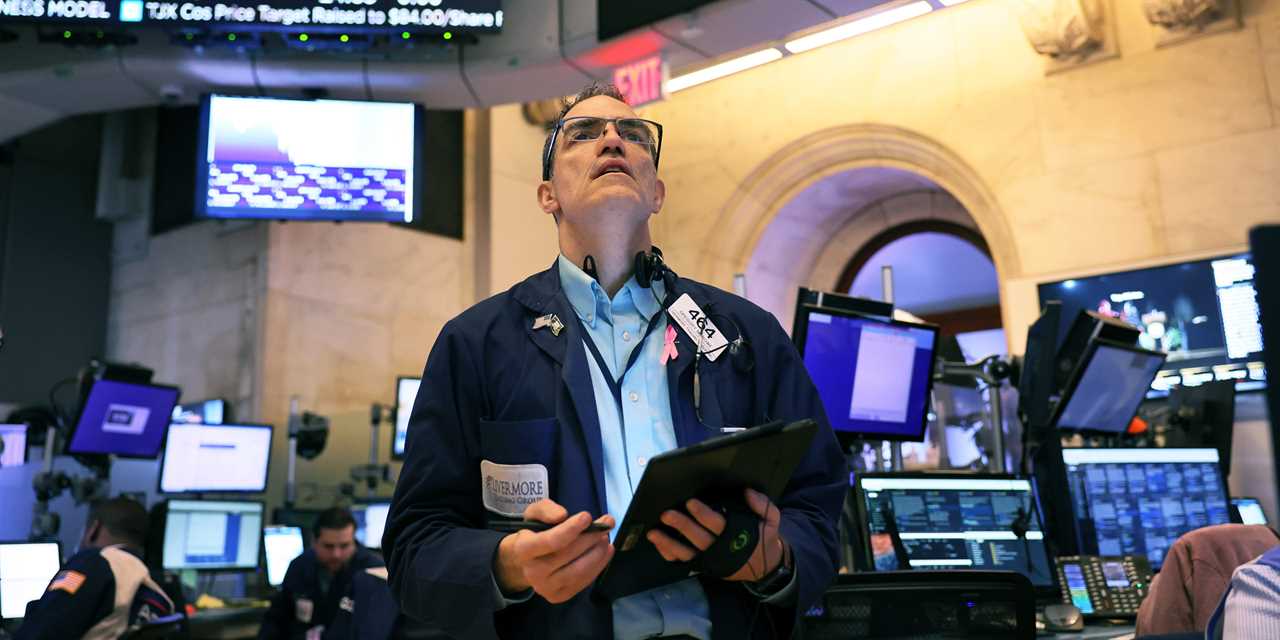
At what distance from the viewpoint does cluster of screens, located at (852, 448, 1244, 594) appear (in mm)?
2803

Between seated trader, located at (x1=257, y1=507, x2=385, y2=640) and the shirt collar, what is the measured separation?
3800 millimetres

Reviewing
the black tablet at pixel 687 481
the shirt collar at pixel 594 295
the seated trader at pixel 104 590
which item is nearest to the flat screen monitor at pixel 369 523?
the seated trader at pixel 104 590

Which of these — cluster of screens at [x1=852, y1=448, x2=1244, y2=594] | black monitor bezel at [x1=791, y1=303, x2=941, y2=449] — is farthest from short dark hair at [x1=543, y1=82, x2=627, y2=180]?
cluster of screens at [x1=852, y1=448, x2=1244, y2=594]

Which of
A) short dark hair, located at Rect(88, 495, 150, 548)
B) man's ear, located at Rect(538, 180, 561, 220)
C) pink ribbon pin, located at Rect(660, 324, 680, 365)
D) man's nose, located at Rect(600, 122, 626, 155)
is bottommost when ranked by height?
short dark hair, located at Rect(88, 495, 150, 548)

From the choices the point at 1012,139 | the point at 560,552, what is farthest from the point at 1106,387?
the point at 1012,139

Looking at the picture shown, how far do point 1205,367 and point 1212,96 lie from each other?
4.92ft

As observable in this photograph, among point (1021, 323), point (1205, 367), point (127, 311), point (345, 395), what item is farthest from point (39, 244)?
point (1205, 367)

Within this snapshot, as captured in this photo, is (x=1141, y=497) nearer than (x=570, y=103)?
No

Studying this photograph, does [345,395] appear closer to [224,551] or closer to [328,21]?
[224,551]

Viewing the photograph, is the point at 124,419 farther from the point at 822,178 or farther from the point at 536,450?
the point at 536,450

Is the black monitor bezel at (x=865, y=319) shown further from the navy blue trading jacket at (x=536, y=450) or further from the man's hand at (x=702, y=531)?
the man's hand at (x=702, y=531)

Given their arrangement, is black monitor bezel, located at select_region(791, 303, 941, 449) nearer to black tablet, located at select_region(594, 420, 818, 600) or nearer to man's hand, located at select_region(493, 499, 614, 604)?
black tablet, located at select_region(594, 420, 818, 600)

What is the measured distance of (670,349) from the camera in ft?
4.75

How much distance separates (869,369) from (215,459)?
4416 mm
